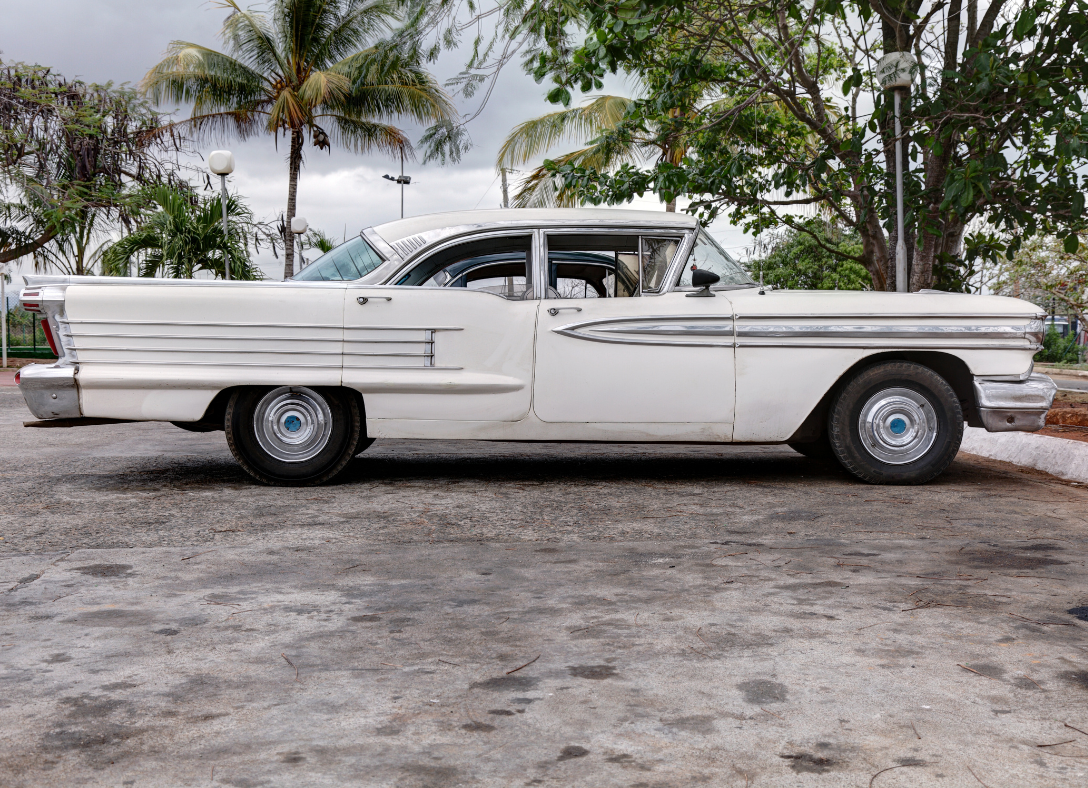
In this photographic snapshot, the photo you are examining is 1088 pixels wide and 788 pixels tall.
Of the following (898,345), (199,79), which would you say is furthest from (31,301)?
(199,79)

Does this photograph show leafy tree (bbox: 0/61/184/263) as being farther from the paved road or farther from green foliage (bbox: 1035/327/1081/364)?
green foliage (bbox: 1035/327/1081/364)

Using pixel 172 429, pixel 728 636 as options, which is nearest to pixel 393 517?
pixel 728 636

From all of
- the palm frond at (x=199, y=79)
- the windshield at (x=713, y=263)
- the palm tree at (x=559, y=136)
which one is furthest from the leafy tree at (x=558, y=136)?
the windshield at (x=713, y=263)

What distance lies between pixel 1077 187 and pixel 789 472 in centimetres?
434

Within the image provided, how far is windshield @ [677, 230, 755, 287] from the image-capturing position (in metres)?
6.05

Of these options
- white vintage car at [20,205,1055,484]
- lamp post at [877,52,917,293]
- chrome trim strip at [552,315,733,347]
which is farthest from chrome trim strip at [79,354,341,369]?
lamp post at [877,52,917,293]

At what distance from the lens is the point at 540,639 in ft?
9.49

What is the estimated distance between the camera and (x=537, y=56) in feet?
28.9

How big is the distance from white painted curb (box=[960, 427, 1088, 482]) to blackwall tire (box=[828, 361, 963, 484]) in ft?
4.06

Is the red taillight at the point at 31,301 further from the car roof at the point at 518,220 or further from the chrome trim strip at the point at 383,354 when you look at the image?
the car roof at the point at 518,220

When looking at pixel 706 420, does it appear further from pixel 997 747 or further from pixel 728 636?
pixel 997 747

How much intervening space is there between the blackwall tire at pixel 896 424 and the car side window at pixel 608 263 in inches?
53.1

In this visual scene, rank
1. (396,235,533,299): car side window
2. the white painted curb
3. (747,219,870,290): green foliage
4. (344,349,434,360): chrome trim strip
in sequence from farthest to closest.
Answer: (747,219,870,290): green foliage
the white painted curb
(396,235,533,299): car side window
(344,349,434,360): chrome trim strip

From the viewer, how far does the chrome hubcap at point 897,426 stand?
5.84 m
